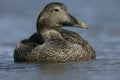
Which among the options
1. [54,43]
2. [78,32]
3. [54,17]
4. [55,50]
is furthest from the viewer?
[78,32]

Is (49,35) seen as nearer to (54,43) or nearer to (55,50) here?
(54,43)

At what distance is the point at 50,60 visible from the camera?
17.2 m

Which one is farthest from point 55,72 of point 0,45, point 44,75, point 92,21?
point 92,21

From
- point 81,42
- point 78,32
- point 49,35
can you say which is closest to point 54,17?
point 49,35

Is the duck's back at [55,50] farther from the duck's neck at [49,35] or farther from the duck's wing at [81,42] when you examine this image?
the duck's neck at [49,35]

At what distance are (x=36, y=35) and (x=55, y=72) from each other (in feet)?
9.87

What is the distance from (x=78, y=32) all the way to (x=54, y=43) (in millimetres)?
5845

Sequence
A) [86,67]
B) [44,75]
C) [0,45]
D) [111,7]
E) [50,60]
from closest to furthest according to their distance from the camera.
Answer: [44,75] < [86,67] < [50,60] < [0,45] < [111,7]

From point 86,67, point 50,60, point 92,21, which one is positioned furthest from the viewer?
point 92,21

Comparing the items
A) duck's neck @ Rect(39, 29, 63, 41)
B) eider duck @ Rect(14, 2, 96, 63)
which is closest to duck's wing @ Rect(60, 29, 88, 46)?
eider duck @ Rect(14, 2, 96, 63)

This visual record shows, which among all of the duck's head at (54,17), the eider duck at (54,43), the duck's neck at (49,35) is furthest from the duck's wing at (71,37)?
the duck's head at (54,17)

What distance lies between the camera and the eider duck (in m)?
17.3

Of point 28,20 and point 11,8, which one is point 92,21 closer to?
point 28,20

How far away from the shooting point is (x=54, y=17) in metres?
17.9
